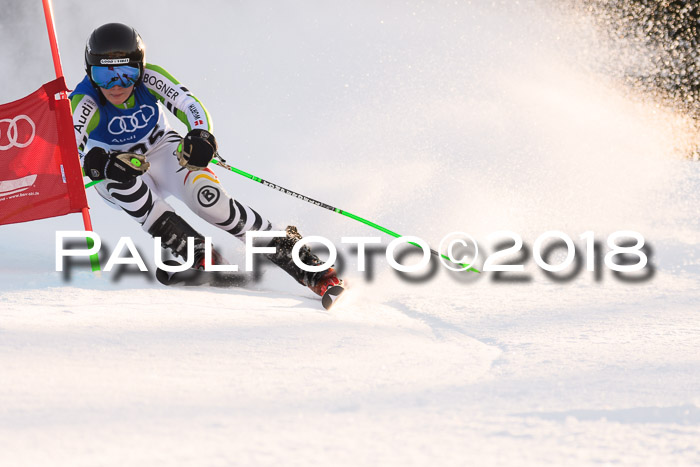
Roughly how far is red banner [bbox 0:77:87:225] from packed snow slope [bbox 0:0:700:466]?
1.20 ft

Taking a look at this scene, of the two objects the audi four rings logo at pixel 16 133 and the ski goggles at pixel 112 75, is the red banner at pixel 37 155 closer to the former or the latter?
the audi four rings logo at pixel 16 133

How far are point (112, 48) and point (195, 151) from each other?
634 millimetres

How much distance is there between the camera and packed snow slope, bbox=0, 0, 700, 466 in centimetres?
166

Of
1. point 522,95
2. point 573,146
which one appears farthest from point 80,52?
point 573,146

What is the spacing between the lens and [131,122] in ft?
11.6

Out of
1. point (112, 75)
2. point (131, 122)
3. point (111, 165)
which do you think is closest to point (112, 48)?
point (112, 75)

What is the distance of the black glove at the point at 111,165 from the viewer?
10.9ft

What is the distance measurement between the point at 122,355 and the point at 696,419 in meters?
1.64

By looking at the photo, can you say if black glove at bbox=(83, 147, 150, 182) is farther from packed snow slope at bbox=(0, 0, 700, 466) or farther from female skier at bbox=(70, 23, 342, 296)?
packed snow slope at bbox=(0, 0, 700, 466)

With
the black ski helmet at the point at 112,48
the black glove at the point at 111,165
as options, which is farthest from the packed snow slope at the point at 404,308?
the black ski helmet at the point at 112,48

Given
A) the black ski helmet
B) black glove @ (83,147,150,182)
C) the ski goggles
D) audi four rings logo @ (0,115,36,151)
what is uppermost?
the black ski helmet

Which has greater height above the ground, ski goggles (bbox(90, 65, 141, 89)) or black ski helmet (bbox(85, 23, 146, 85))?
black ski helmet (bbox(85, 23, 146, 85))

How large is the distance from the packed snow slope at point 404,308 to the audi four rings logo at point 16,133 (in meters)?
0.65

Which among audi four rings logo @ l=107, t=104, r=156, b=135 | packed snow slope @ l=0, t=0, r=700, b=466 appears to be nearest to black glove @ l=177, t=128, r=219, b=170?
audi four rings logo @ l=107, t=104, r=156, b=135
